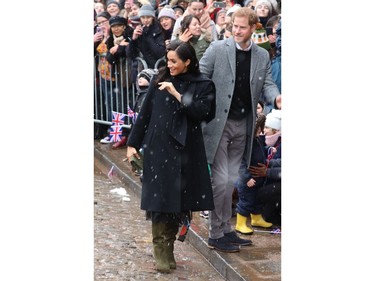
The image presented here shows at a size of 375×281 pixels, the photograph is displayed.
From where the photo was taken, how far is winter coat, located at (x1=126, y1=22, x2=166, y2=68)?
10.8 meters

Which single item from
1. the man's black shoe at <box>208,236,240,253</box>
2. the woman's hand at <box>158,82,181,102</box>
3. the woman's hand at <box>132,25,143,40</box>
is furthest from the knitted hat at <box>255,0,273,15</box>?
the woman's hand at <box>158,82,181,102</box>

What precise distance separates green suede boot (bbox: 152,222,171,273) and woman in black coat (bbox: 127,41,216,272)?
0.4 inches

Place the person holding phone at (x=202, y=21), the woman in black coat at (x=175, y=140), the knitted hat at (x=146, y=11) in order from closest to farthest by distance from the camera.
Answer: the woman in black coat at (x=175, y=140) < the person holding phone at (x=202, y=21) < the knitted hat at (x=146, y=11)

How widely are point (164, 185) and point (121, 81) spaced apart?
5084 millimetres

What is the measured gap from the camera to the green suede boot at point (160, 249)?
712cm

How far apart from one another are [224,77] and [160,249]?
135 cm

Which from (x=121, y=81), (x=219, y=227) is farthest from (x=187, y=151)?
(x=121, y=81)

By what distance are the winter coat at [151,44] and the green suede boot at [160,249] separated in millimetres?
3946

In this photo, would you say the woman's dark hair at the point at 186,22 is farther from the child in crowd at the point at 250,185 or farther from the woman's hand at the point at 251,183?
the woman's hand at the point at 251,183

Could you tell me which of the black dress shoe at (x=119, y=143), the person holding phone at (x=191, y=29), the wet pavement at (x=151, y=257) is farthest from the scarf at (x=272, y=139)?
the black dress shoe at (x=119, y=143)

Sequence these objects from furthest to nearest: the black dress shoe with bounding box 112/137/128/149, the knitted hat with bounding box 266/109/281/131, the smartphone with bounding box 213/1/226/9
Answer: the black dress shoe with bounding box 112/137/128/149
the smartphone with bounding box 213/1/226/9
the knitted hat with bounding box 266/109/281/131

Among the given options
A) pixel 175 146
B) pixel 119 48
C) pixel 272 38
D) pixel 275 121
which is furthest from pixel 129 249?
pixel 119 48

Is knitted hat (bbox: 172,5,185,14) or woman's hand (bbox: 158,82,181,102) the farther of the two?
knitted hat (bbox: 172,5,185,14)

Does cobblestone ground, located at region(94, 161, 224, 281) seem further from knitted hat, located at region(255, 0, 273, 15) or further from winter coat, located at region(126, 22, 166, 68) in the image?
knitted hat, located at region(255, 0, 273, 15)
